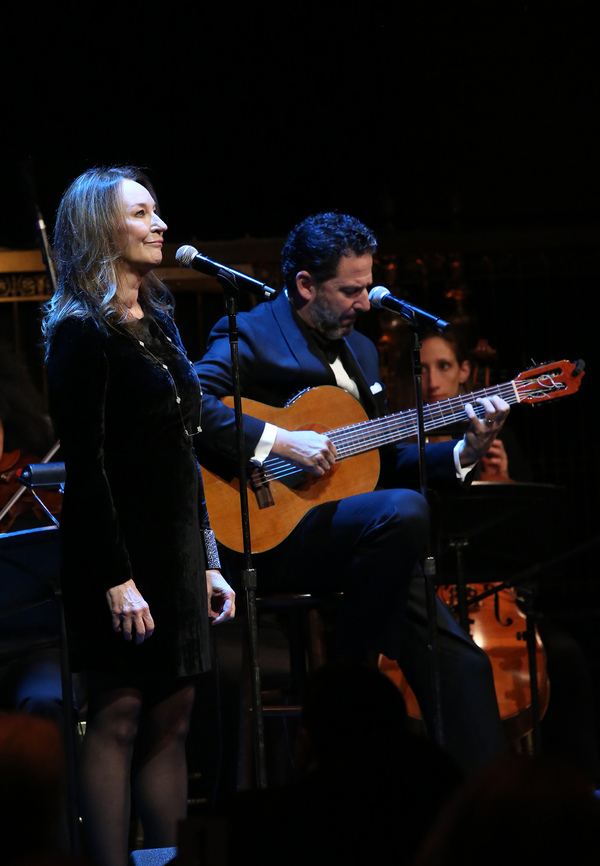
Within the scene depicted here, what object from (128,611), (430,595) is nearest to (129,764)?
(128,611)

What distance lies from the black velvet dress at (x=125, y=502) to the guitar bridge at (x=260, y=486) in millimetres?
761

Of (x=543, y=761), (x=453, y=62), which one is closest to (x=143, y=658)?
(x=543, y=761)

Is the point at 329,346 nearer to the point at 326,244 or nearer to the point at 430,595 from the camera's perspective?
the point at 326,244

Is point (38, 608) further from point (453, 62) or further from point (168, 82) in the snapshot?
point (453, 62)

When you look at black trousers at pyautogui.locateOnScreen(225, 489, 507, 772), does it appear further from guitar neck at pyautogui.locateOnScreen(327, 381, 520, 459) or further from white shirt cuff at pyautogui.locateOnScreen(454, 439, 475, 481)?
white shirt cuff at pyautogui.locateOnScreen(454, 439, 475, 481)

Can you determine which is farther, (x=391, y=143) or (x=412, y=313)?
(x=391, y=143)

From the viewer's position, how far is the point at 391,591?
3189 millimetres

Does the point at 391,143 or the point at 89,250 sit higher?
the point at 391,143

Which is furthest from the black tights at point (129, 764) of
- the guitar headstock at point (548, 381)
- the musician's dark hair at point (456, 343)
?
the musician's dark hair at point (456, 343)

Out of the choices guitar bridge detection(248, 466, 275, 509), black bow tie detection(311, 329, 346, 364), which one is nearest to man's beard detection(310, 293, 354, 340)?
black bow tie detection(311, 329, 346, 364)

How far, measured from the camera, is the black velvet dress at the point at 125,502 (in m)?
2.49

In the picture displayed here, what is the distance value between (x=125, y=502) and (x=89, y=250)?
2.13 ft

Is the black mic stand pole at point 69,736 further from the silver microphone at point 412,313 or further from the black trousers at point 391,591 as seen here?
the silver microphone at point 412,313

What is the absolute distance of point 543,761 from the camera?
3.82 feet
